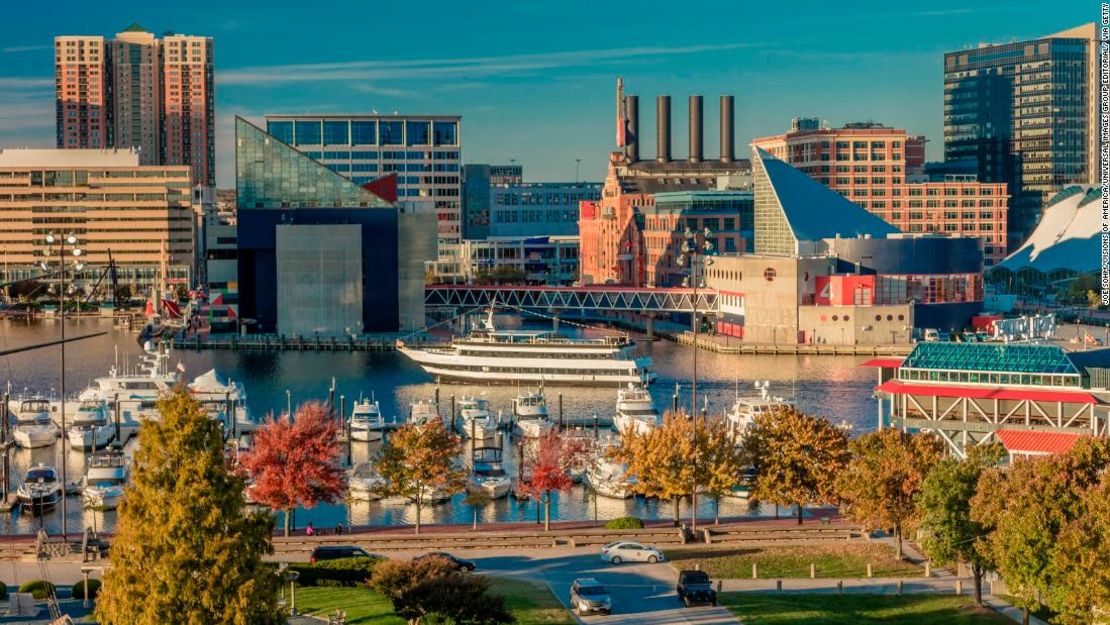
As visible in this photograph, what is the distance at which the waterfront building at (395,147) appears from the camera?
159 m

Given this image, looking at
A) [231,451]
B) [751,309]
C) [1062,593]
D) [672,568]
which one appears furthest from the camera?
[751,309]

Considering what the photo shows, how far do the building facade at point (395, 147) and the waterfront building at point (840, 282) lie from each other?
48.7 m

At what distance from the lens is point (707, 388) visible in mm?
77688

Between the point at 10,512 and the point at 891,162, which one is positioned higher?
the point at 891,162

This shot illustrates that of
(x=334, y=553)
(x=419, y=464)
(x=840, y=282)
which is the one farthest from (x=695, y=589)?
(x=840, y=282)

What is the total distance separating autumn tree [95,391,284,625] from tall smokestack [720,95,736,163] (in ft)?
449

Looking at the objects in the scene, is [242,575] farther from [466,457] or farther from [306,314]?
[306,314]

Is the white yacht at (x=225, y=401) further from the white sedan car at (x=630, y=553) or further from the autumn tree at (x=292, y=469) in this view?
the white sedan car at (x=630, y=553)

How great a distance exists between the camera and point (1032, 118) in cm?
17875

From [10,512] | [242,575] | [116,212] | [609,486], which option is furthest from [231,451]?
[116,212]

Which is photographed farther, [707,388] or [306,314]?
[306,314]

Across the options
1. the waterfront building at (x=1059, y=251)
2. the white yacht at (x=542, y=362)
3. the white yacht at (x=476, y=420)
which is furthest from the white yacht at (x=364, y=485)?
the waterfront building at (x=1059, y=251)

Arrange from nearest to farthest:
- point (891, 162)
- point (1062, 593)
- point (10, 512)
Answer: point (1062, 593), point (10, 512), point (891, 162)

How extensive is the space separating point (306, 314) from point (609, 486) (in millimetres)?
54900
